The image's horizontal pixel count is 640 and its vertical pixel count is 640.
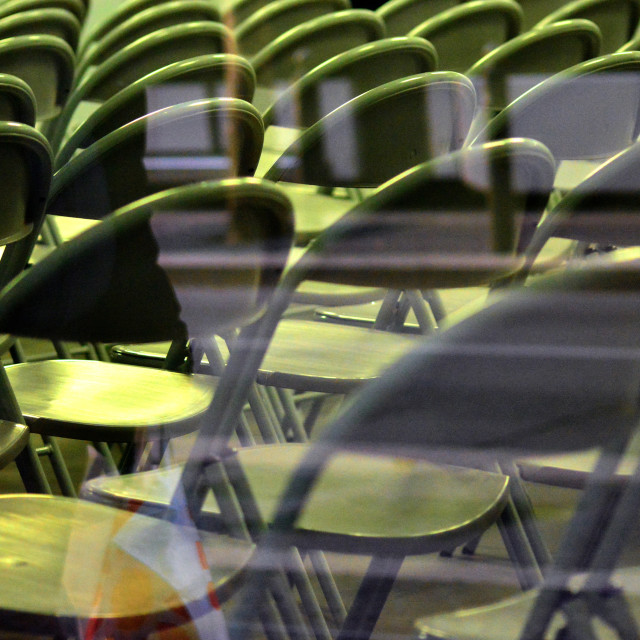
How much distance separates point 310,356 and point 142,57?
53.9 inches

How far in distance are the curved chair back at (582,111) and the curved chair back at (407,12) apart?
1756mm

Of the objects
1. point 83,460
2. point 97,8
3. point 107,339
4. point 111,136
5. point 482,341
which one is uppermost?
point 482,341

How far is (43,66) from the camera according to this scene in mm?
3039

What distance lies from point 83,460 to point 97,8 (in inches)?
181

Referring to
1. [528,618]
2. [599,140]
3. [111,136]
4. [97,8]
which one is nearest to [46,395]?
[111,136]

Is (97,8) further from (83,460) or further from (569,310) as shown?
(569,310)

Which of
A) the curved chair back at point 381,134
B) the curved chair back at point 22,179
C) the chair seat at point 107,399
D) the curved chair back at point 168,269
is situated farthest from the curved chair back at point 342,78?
the curved chair back at point 168,269

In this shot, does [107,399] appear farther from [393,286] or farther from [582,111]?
[582,111]

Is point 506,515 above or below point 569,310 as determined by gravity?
below

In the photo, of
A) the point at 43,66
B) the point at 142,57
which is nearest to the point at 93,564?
the point at 142,57

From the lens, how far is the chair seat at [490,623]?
3.21 feet

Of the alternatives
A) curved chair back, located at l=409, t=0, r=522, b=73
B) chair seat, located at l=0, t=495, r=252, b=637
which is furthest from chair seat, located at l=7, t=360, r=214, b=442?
curved chair back, located at l=409, t=0, r=522, b=73

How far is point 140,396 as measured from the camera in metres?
1.82

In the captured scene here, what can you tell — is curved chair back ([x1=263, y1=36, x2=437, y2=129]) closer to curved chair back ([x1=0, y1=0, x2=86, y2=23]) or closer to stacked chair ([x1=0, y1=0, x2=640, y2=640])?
stacked chair ([x1=0, y1=0, x2=640, y2=640])
